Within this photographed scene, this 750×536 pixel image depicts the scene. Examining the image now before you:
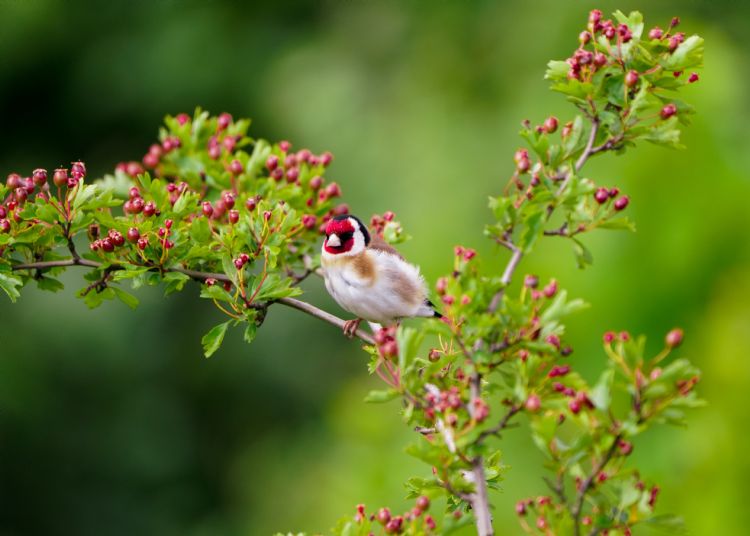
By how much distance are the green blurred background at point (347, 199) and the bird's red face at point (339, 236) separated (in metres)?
2.19

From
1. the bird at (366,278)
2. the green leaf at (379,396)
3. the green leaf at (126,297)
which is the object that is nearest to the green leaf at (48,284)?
the green leaf at (126,297)

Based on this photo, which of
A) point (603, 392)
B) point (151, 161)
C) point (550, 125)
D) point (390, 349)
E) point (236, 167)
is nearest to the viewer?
point (603, 392)

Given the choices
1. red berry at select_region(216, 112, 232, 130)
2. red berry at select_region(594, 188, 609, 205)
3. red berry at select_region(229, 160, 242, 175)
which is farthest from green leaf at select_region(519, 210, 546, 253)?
Result: red berry at select_region(216, 112, 232, 130)

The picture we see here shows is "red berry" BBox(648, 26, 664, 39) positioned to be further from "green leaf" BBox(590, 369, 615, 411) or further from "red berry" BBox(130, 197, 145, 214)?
"red berry" BBox(130, 197, 145, 214)

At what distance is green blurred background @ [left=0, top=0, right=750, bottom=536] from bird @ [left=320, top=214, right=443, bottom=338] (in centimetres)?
208

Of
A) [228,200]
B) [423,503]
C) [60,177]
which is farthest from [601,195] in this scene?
[60,177]

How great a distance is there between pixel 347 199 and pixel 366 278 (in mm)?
4776

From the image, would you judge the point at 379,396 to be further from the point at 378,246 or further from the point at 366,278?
the point at 378,246

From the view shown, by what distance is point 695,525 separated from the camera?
3947 millimetres

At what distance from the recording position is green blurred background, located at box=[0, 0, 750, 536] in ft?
15.4

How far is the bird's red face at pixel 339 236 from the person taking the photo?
250 cm

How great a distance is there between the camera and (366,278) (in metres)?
2.49

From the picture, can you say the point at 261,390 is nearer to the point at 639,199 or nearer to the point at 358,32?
the point at 358,32

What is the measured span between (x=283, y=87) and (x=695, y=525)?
4.77 metres
